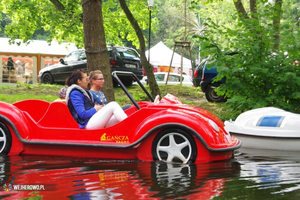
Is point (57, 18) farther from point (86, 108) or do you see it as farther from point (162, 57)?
point (162, 57)

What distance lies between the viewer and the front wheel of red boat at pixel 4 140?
5805mm

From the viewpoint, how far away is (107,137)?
5.45 meters

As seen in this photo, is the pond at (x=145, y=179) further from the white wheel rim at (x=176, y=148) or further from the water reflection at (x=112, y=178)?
the white wheel rim at (x=176, y=148)

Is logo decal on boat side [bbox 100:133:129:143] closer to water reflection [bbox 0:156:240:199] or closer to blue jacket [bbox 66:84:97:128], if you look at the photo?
water reflection [bbox 0:156:240:199]

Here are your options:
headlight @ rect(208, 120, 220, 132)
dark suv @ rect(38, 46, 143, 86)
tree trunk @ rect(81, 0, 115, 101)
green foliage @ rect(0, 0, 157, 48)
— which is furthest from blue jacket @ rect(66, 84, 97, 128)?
dark suv @ rect(38, 46, 143, 86)

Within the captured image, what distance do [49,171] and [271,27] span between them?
5.40m

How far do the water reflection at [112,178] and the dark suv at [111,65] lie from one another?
1205 cm

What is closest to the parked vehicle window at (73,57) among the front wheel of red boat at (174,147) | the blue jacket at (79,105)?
the blue jacket at (79,105)

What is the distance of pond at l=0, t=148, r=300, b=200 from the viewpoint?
3.69m

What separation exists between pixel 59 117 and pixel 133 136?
1113mm

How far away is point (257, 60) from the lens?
8.26 meters

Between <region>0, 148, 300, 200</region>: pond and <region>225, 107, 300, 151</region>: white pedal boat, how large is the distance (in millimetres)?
590

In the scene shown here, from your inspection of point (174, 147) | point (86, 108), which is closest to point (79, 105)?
point (86, 108)

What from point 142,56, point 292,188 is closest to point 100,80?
point 292,188
